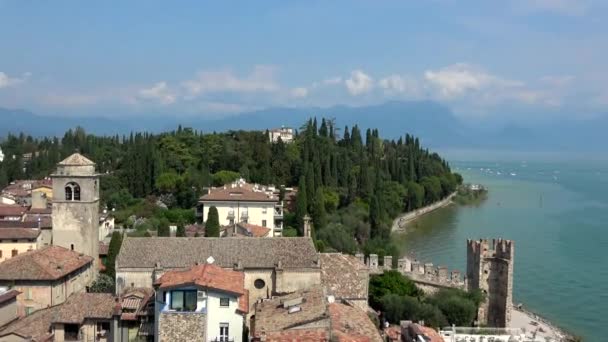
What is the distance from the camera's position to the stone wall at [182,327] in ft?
53.2

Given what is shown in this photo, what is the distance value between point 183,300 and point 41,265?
1018 cm

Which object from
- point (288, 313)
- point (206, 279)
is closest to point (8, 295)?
point (206, 279)

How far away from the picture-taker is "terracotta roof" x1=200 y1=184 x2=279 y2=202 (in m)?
43.4

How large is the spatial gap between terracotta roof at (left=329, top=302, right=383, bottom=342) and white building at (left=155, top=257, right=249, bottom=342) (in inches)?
100

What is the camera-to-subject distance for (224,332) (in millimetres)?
17516

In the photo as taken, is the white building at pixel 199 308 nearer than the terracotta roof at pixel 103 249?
Yes

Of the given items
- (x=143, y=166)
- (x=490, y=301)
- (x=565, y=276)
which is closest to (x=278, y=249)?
(x=490, y=301)

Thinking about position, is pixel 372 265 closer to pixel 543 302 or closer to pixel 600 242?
pixel 543 302

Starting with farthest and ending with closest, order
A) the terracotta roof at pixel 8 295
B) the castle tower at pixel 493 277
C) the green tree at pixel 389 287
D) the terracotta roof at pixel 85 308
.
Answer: the castle tower at pixel 493 277 < the green tree at pixel 389 287 < the terracotta roof at pixel 8 295 < the terracotta roof at pixel 85 308

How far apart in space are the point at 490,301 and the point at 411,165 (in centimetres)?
4534

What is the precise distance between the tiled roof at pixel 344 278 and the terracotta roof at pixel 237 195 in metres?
18.4

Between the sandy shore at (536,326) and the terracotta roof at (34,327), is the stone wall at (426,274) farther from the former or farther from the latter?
the terracotta roof at (34,327)

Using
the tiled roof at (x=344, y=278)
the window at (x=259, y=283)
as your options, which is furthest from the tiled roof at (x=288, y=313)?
the tiled roof at (x=344, y=278)

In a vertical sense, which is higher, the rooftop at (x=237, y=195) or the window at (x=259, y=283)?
the rooftop at (x=237, y=195)
